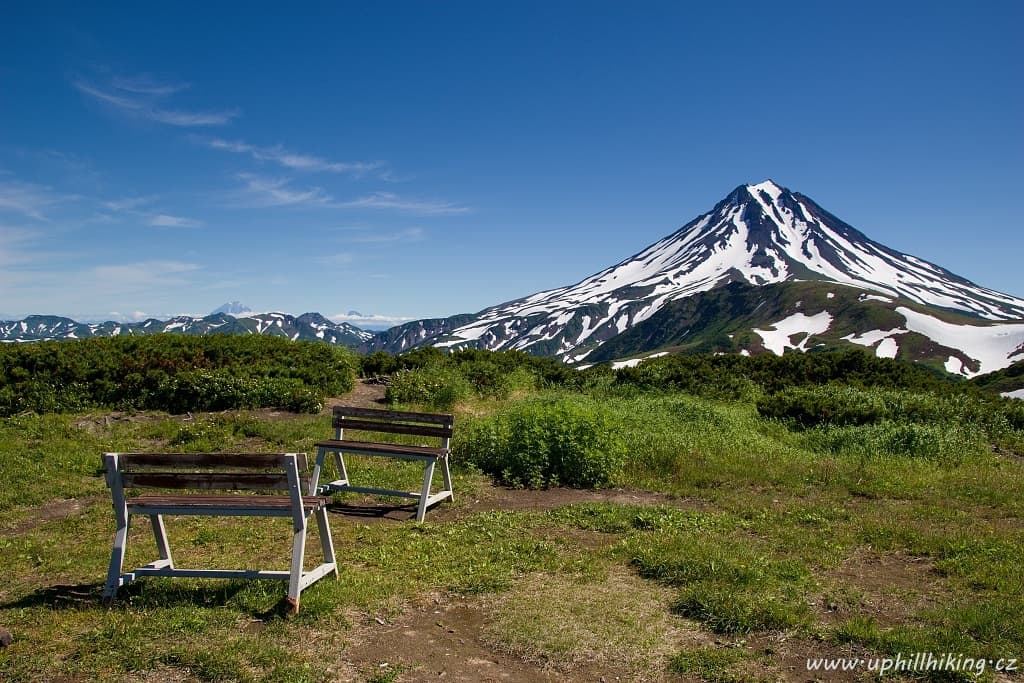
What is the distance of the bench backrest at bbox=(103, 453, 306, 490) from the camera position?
5.93 m

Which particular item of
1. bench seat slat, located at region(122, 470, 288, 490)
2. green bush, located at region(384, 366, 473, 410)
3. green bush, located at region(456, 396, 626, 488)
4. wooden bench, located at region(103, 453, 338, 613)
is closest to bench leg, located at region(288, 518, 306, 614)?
wooden bench, located at region(103, 453, 338, 613)

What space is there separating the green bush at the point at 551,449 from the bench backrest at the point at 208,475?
17.3 ft

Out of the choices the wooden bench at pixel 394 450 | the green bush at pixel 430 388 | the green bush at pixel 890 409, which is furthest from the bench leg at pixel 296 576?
the green bush at pixel 890 409

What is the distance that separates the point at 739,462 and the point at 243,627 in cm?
876

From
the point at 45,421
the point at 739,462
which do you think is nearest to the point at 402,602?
the point at 739,462

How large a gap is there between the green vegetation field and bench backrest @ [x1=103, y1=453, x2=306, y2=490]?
3.29 ft

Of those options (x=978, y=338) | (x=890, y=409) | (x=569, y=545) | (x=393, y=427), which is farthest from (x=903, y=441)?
(x=978, y=338)

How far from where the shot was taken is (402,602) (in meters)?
6.08

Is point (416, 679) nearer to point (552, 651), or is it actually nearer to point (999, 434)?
point (552, 651)

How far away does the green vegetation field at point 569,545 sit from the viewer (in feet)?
16.7

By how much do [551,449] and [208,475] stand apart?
6229 millimetres

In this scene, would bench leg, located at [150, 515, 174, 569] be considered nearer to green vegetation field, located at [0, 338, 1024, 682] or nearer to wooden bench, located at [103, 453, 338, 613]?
wooden bench, located at [103, 453, 338, 613]

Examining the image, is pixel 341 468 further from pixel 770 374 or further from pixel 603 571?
pixel 770 374

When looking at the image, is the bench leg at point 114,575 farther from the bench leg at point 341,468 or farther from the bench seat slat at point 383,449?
the bench leg at point 341,468
